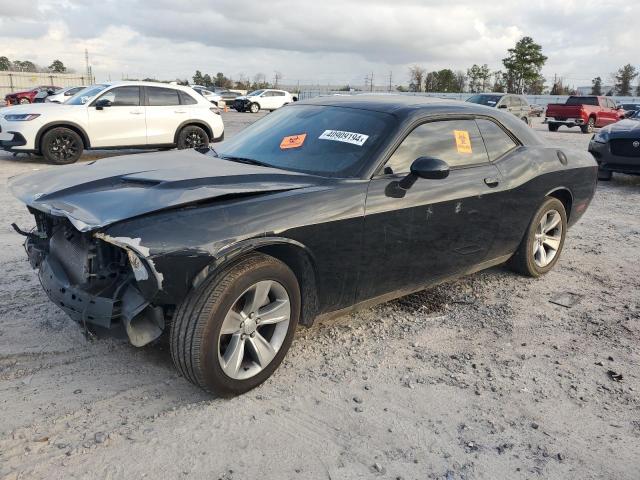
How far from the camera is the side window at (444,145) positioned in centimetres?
364

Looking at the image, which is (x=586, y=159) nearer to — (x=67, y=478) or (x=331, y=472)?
(x=331, y=472)

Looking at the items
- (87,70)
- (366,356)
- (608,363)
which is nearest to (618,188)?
(608,363)

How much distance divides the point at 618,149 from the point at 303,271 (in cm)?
901

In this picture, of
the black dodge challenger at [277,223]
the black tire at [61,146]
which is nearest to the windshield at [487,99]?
the black tire at [61,146]

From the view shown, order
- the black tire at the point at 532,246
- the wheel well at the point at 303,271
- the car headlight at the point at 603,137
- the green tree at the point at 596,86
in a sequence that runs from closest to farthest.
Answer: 1. the wheel well at the point at 303,271
2. the black tire at the point at 532,246
3. the car headlight at the point at 603,137
4. the green tree at the point at 596,86

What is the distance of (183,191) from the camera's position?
9.45 feet

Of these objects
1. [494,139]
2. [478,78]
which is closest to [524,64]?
[478,78]

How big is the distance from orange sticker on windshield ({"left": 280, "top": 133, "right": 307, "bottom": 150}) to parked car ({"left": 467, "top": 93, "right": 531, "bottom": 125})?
18.3 meters

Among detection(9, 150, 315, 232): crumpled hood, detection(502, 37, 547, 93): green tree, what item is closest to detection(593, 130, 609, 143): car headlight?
detection(9, 150, 315, 232): crumpled hood

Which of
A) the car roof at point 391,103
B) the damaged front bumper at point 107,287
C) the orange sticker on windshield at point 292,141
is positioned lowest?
the damaged front bumper at point 107,287

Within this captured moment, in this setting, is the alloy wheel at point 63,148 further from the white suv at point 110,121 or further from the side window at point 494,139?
the side window at point 494,139

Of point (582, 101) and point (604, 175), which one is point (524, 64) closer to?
point (582, 101)

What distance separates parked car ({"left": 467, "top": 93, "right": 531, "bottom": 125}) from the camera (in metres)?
21.6

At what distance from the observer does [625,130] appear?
32.7 feet
